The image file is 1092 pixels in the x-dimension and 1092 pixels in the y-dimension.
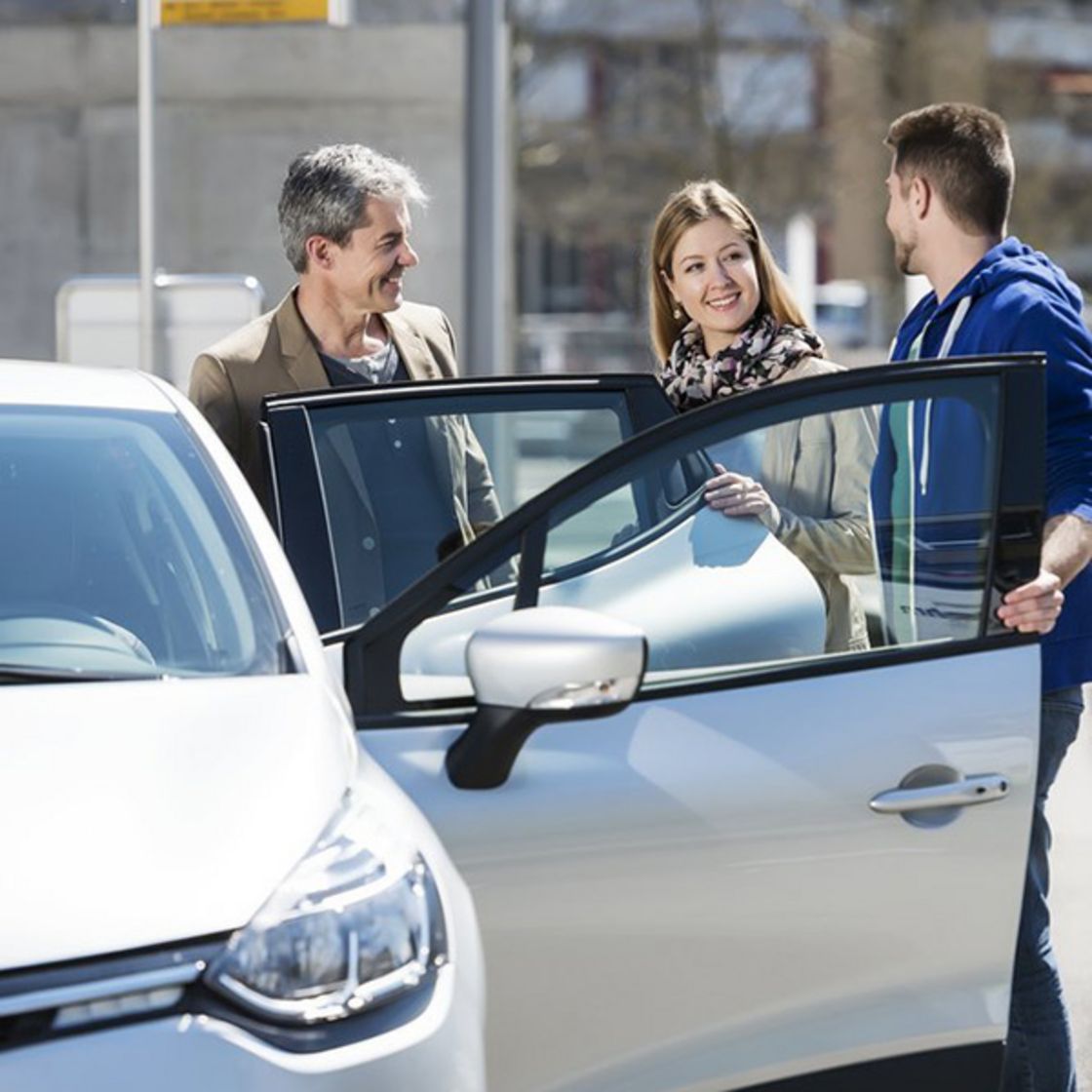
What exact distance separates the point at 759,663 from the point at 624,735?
25cm

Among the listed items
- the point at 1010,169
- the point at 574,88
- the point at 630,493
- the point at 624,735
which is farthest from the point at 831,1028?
the point at 574,88

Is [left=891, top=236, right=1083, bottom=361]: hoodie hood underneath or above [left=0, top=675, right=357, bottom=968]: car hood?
above

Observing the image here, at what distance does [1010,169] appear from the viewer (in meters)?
4.04

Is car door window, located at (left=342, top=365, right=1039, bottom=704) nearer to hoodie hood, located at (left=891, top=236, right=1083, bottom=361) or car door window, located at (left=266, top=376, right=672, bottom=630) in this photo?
car door window, located at (left=266, top=376, right=672, bottom=630)

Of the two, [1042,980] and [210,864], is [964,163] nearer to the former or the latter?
[1042,980]

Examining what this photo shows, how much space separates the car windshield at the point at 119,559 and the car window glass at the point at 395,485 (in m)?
0.26

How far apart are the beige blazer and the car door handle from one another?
2.97 ft

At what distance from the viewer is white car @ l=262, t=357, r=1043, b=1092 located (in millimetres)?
3066

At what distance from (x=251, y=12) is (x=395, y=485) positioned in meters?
6.39

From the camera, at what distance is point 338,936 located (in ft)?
8.23

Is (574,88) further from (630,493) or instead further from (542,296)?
(630,493)

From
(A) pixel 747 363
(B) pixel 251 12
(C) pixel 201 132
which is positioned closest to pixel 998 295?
(A) pixel 747 363

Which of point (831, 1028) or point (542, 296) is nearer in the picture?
point (831, 1028)

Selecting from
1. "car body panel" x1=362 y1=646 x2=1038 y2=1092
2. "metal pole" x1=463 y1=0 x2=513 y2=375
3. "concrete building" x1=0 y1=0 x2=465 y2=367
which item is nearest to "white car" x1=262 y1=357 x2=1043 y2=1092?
"car body panel" x1=362 y1=646 x2=1038 y2=1092
